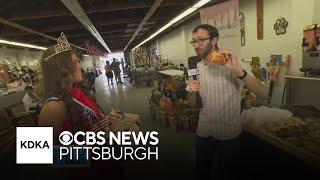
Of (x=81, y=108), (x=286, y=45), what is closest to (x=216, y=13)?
(x=81, y=108)

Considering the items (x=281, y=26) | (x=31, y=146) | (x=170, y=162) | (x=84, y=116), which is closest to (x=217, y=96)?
(x=84, y=116)

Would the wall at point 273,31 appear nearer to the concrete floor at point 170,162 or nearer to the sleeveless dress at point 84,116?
the concrete floor at point 170,162

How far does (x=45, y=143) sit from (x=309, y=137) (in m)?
1.63

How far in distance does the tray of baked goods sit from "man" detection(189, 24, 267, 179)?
0.38m

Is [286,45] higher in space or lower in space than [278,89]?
higher

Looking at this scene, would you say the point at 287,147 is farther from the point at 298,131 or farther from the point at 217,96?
the point at 217,96

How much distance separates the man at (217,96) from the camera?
1537 millimetres

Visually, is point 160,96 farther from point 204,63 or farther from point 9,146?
point 204,63

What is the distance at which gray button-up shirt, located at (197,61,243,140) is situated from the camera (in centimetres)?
155

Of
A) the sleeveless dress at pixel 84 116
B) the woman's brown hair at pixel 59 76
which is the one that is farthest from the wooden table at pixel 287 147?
the woman's brown hair at pixel 59 76

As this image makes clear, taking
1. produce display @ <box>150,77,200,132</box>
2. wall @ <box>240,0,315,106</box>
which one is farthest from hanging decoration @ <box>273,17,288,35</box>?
produce display @ <box>150,77,200,132</box>

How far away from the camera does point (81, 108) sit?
46.8 inches

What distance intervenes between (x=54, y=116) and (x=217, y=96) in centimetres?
87

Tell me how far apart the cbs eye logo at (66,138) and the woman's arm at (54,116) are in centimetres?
4
